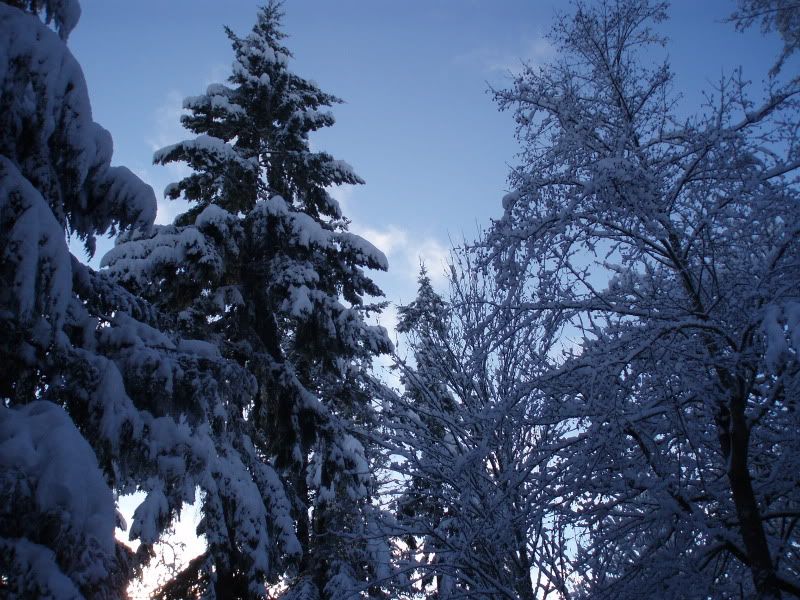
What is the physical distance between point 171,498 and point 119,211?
239 centimetres

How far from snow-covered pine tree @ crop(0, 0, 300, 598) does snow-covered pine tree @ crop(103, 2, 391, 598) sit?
4.08 m

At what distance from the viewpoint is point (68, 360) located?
3639 mm

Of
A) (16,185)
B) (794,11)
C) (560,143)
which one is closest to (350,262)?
(560,143)

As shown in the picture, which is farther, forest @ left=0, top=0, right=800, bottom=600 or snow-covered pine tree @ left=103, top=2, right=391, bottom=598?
snow-covered pine tree @ left=103, top=2, right=391, bottom=598

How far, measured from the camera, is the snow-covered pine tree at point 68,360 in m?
2.64

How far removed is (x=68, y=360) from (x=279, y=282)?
610 cm

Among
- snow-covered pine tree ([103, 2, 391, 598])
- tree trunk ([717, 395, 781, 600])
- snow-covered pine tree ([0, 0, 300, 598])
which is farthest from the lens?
snow-covered pine tree ([103, 2, 391, 598])

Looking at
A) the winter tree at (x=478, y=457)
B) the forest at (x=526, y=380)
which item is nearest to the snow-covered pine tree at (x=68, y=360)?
the forest at (x=526, y=380)

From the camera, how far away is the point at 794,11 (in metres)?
8.11

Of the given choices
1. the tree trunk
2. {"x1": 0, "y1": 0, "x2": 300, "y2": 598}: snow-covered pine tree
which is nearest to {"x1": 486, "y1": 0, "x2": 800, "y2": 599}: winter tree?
the tree trunk

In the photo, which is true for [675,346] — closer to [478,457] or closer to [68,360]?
[478,457]

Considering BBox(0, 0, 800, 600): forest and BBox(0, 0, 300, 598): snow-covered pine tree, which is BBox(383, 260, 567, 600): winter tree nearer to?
BBox(0, 0, 800, 600): forest

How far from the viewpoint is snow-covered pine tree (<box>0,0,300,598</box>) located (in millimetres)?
2643

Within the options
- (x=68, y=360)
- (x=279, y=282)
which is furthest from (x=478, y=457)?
(x=279, y=282)
